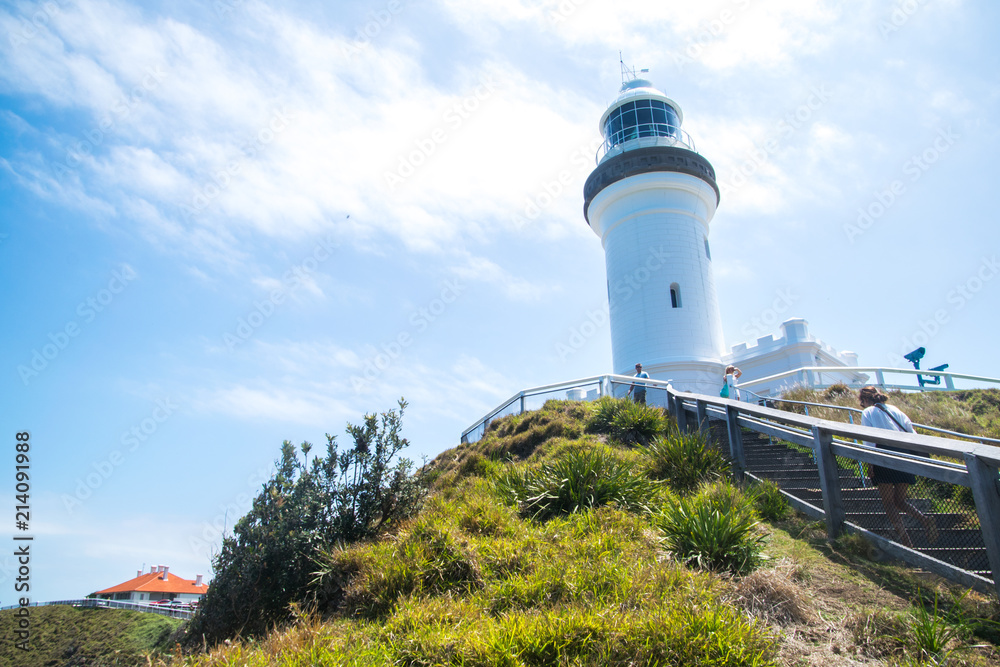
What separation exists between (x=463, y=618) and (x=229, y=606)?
363cm

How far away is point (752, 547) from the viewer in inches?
202

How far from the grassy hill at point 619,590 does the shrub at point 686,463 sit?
0.03m

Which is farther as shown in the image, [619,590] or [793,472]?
[793,472]

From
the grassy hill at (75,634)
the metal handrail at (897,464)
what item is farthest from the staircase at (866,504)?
the grassy hill at (75,634)

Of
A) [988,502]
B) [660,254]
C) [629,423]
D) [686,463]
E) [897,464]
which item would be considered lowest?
[988,502]

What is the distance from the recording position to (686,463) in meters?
7.72

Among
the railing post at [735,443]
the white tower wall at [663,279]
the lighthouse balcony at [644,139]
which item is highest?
the lighthouse balcony at [644,139]

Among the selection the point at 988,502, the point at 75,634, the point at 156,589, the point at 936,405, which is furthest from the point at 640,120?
the point at 156,589

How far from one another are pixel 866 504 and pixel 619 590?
3731 millimetres

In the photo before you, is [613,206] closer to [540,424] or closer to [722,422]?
[540,424]

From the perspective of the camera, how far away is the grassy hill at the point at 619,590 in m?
3.71

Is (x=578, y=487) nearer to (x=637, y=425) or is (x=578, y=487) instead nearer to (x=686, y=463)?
(x=686, y=463)

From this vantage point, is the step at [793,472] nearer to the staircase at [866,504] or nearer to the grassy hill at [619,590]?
the staircase at [866,504]

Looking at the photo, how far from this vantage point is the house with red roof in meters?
30.2
